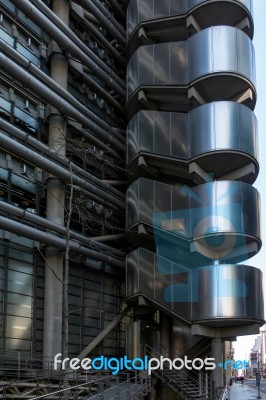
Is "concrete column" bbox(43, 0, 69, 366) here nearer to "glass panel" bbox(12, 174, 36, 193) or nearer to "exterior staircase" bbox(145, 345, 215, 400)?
"glass panel" bbox(12, 174, 36, 193)

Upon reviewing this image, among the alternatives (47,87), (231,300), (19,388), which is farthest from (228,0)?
(19,388)

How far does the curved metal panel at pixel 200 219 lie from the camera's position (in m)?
28.8

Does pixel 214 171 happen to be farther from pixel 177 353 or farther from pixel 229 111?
pixel 177 353

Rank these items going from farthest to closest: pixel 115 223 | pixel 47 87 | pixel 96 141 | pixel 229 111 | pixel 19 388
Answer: pixel 115 223, pixel 96 141, pixel 229 111, pixel 47 87, pixel 19 388

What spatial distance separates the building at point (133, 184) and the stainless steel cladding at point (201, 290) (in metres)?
0.06

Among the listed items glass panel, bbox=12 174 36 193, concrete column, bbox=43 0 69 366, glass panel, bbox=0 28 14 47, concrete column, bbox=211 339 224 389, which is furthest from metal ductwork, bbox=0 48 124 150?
concrete column, bbox=211 339 224 389

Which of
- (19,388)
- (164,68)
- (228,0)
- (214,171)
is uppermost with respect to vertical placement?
(228,0)

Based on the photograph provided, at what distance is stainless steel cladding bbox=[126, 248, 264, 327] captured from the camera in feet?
90.5

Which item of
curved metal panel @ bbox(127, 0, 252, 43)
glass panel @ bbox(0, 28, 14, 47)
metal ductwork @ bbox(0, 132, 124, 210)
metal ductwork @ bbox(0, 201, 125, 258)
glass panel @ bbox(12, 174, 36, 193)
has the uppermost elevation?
curved metal panel @ bbox(127, 0, 252, 43)

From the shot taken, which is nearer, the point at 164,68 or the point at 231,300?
the point at 231,300

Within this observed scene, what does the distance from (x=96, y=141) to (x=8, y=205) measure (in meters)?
9.91

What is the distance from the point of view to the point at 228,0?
31.6 metres

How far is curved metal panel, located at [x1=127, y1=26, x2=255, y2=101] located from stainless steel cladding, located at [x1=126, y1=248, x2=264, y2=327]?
31.6ft

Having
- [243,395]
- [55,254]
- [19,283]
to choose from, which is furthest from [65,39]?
[243,395]
